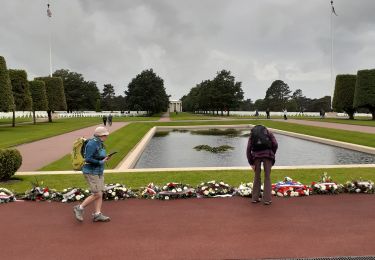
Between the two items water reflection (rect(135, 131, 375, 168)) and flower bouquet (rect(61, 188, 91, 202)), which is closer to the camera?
flower bouquet (rect(61, 188, 91, 202))

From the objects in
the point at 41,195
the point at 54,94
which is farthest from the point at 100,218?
the point at 54,94

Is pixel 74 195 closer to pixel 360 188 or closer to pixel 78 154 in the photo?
pixel 78 154

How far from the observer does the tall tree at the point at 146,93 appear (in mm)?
75375

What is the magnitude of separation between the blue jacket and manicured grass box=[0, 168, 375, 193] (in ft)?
12.1

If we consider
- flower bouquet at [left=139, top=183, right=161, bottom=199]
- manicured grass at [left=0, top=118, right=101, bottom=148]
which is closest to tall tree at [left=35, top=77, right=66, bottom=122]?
manicured grass at [left=0, top=118, right=101, bottom=148]

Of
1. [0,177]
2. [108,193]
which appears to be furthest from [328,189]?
[0,177]

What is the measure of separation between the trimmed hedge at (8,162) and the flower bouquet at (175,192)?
4.86 m

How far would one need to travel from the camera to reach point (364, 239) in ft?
19.2

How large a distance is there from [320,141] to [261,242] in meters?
18.9

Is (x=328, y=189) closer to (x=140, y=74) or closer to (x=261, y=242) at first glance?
(x=261, y=242)

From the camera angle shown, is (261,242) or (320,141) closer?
(261,242)

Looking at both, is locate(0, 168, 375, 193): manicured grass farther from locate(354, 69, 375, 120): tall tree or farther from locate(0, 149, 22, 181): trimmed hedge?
locate(354, 69, 375, 120): tall tree

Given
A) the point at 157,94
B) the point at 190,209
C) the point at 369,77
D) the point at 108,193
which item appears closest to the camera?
the point at 190,209

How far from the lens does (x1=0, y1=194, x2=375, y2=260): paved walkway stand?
5449mm
